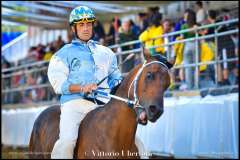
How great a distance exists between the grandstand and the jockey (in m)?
3.79

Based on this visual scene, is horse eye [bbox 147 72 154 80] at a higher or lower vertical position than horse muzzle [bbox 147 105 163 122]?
higher

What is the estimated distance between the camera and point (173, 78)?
11.4m

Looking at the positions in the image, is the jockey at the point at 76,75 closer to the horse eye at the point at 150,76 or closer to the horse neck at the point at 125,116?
the horse neck at the point at 125,116

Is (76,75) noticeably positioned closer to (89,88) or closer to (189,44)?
(89,88)

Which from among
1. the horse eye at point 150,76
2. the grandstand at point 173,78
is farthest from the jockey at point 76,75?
the grandstand at point 173,78

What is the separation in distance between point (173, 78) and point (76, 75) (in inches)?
215

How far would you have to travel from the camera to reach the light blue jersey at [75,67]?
6.10m

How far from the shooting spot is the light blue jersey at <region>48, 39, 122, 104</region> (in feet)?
20.0

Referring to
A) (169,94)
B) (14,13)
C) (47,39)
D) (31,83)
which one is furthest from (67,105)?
(47,39)

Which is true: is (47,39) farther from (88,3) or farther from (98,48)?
(98,48)

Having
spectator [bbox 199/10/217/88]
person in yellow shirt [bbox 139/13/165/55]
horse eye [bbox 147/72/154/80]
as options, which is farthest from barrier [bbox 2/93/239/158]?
horse eye [bbox 147/72/154/80]

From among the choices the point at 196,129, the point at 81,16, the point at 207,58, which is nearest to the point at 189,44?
the point at 207,58

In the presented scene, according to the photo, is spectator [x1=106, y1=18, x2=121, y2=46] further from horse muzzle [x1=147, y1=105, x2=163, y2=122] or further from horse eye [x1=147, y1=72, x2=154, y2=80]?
horse muzzle [x1=147, y1=105, x2=163, y2=122]

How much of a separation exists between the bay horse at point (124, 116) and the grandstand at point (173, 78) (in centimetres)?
394
